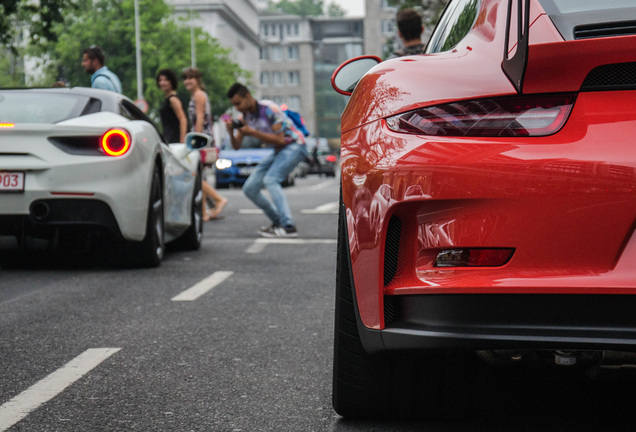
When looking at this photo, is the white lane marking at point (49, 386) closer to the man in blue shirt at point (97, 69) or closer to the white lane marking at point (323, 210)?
the man in blue shirt at point (97, 69)

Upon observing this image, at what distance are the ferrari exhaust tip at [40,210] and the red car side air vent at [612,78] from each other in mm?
4865

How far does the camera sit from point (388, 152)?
2.87m

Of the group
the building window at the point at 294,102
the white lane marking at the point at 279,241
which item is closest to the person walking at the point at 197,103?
the white lane marking at the point at 279,241

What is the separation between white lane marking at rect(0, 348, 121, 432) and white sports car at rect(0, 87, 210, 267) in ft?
8.08

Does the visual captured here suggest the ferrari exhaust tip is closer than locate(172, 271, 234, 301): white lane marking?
No

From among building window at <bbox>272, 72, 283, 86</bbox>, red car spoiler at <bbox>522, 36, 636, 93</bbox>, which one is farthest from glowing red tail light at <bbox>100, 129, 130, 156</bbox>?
building window at <bbox>272, 72, 283, 86</bbox>

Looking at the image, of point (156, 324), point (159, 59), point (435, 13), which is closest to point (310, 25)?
point (159, 59)

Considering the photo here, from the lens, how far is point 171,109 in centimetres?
1241

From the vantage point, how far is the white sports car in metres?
6.86

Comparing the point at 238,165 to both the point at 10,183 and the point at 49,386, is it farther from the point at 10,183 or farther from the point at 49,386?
the point at 49,386

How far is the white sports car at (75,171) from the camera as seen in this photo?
22.5 ft

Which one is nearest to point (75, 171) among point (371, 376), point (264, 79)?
point (371, 376)

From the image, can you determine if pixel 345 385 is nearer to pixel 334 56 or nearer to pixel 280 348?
pixel 280 348

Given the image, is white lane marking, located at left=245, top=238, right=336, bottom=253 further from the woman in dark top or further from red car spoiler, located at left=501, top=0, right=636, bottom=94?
red car spoiler, located at left=501, top=0, right=636, bottom=94
